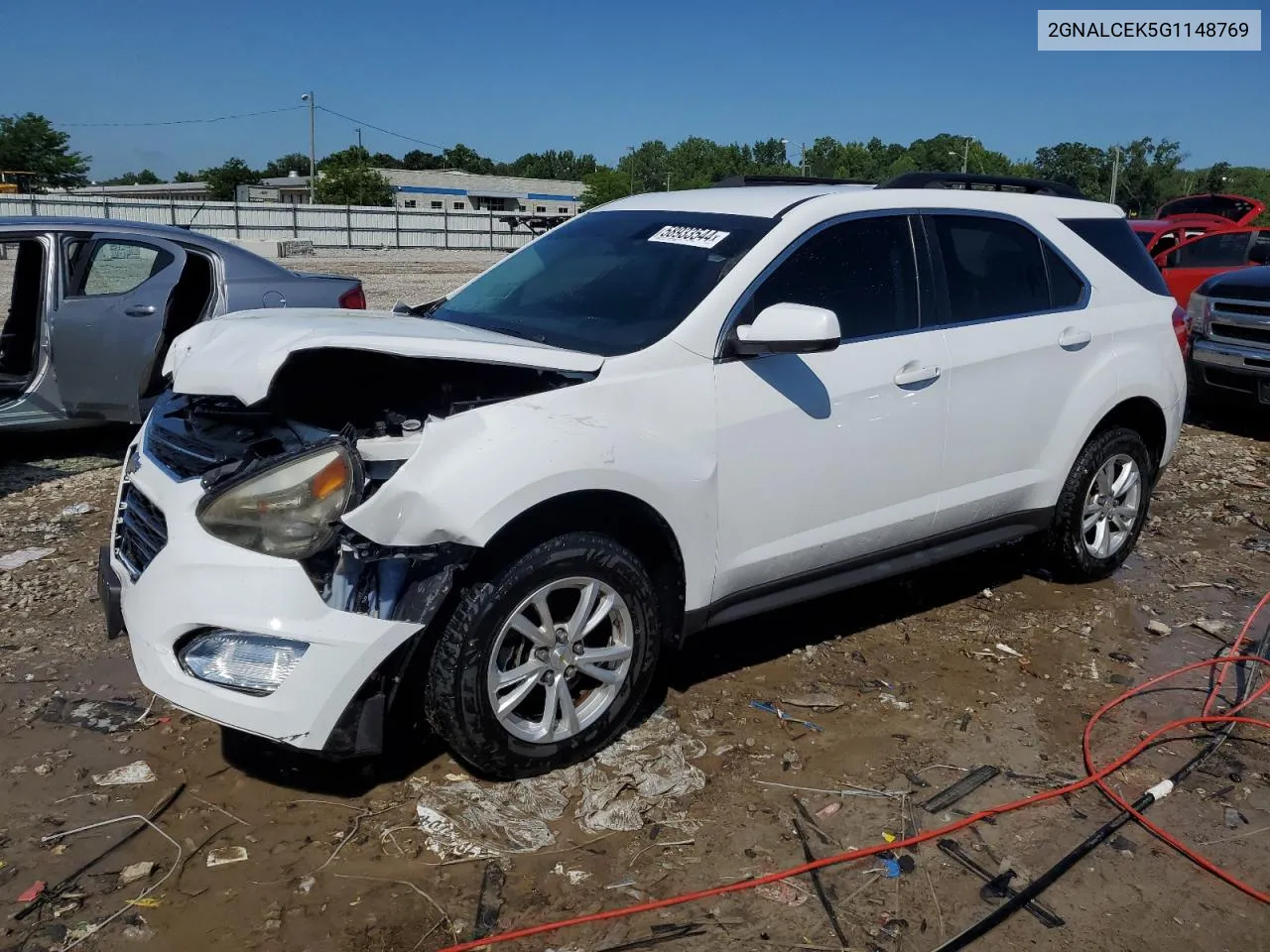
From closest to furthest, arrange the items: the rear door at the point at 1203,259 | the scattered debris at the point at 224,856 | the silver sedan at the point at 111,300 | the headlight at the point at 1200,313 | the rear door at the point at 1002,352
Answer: the scattered debris at the point at 224,856 → the rear door at the point at 1002,352 → the silver sedan at the point at 111,300 → the headlight at the point at 1200,313 → the rear door at the point at 1203,259

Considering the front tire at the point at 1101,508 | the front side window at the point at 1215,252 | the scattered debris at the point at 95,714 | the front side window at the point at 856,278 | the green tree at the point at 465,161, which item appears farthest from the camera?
the green tree at the point at 465,161

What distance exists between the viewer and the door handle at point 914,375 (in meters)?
4.20

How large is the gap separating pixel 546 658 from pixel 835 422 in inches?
54.5

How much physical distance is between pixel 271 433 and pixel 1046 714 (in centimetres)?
300

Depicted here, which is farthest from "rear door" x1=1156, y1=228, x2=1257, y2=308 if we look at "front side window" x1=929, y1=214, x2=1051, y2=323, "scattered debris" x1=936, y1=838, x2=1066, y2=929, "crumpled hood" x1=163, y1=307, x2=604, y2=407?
"crumpled hood" x1=163, y1=307, x2=604, y2=407

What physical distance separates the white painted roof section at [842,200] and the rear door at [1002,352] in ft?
0.28

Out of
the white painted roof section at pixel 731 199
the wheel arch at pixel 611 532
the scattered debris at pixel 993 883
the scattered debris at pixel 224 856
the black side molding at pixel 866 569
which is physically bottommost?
the scattered debris at pixel 993 883

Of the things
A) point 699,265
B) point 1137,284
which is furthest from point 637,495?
point 1137,284

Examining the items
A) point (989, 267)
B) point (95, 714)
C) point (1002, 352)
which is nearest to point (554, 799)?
point (95, 714)

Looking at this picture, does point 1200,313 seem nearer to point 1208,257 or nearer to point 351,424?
point 1208,257

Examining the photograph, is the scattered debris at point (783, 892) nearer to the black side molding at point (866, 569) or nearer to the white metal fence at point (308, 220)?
A: the black side molding at point (866, 569)

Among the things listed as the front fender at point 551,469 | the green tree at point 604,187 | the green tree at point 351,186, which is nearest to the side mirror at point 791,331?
the front fender at point 551,469

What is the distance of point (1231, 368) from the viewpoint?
365 inches

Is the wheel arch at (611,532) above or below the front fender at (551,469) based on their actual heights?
below
